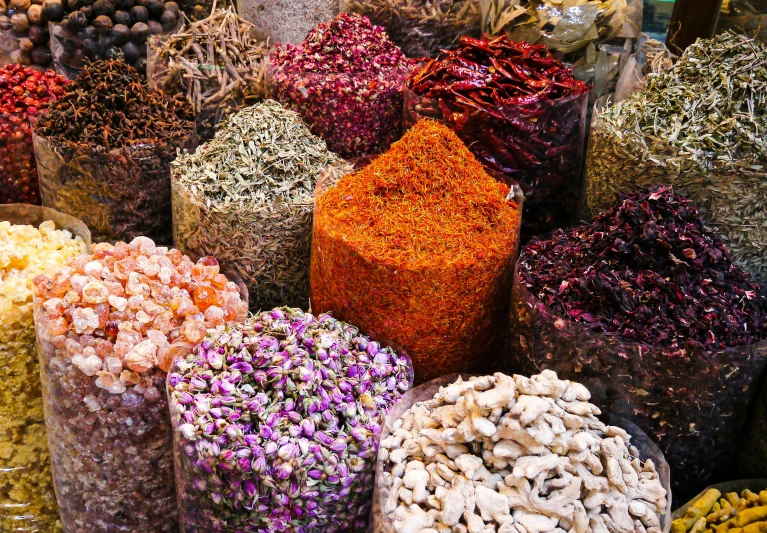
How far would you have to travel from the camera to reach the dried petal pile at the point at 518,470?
101cm

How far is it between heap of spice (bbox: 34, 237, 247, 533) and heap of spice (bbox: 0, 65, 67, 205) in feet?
2.07

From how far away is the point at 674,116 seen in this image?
147cm

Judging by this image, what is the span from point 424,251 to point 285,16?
1196 millimetres

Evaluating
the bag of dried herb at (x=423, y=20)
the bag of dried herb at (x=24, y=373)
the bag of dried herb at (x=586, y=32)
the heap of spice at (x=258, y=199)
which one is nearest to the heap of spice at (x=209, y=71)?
the heap of spice at (x=258, y=199)

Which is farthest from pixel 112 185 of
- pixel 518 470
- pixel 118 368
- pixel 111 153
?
pixel 518 470

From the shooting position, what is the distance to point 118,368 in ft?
4.16

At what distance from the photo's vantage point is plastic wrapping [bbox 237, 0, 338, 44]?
216cm

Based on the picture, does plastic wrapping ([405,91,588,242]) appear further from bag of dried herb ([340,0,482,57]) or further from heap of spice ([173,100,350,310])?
bag of dried herb ([340,0,482,57])

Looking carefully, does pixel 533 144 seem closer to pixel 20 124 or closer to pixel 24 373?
pixel 24 373

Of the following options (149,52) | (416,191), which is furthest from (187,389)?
(149,52)

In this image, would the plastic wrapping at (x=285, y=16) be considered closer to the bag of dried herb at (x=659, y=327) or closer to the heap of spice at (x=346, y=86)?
the heap of spice at (x=346, y=86)

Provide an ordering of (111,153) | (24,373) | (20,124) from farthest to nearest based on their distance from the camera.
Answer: (20,124)
(111,153)
(24,373)

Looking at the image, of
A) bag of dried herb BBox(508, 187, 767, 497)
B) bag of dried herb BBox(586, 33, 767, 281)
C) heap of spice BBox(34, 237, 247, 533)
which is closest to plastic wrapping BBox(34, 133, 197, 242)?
heap of spice BBox(34, 237, 247, 533)

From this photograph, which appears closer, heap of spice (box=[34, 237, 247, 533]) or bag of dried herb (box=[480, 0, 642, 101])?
heap of spice (box=[34, 237, 247, 533])
